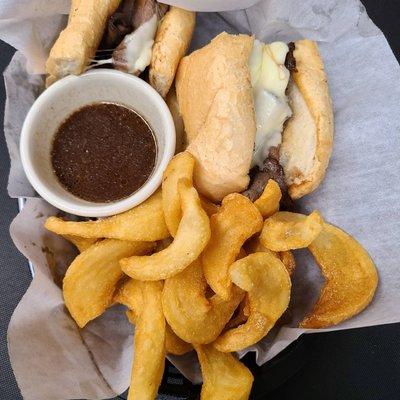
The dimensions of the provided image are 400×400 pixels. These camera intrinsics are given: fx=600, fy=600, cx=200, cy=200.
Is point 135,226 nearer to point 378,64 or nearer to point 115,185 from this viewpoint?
point 115,185

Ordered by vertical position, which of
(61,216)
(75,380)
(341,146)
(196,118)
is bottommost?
(75,380)

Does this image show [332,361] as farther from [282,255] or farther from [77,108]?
[77,108]

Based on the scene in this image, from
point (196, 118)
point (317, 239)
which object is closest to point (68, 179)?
point (196, 118)

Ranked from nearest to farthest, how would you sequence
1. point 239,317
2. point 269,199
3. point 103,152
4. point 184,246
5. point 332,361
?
point 184,246 < point 269,199 < point 239,317 < point 103,152 < point 332,361

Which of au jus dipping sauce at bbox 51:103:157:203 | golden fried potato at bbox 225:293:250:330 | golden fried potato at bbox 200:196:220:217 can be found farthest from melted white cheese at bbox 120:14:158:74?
golden fried potato at bbox 225:293:250:330

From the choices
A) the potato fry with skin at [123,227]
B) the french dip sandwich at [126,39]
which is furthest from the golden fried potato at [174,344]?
the french dip sandwich at [126,39]

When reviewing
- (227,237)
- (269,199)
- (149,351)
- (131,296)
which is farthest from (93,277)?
(269,199)
